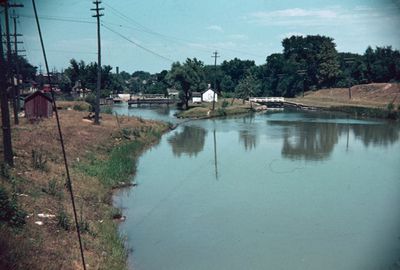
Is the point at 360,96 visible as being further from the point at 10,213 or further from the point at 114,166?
the point at 10,213

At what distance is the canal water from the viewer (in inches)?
276

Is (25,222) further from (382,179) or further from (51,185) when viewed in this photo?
(382,179)

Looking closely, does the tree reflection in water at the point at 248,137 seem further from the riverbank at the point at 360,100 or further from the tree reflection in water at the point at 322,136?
the riverbank at the point at 360,100

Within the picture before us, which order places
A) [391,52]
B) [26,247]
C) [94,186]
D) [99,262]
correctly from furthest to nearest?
1. [391,52]
2. [94,186]
3. [99,262]
4. [26,247]

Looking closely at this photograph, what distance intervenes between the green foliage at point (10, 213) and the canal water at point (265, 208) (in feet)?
5.61

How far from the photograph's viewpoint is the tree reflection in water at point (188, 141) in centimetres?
1722

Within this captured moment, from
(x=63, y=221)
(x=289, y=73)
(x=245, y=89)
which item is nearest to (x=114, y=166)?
(x=63, y=221)

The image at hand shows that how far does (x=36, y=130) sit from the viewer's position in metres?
14.8

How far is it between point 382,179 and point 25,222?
8.93 meters

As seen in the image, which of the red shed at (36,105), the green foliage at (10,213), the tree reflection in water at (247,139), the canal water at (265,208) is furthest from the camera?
the red shed at (36,105)

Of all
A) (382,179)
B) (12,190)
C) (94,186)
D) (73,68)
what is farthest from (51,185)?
(73,68)

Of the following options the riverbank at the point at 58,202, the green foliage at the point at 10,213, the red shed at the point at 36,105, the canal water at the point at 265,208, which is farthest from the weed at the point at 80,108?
the green foliage at the point at 10,213

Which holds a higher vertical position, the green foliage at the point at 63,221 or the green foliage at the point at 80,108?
the green foliage at the point at 80,108

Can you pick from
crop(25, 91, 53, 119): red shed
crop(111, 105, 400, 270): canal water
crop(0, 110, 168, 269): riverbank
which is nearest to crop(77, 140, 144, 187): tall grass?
crop(0, 110, 168, 269): riverbank
